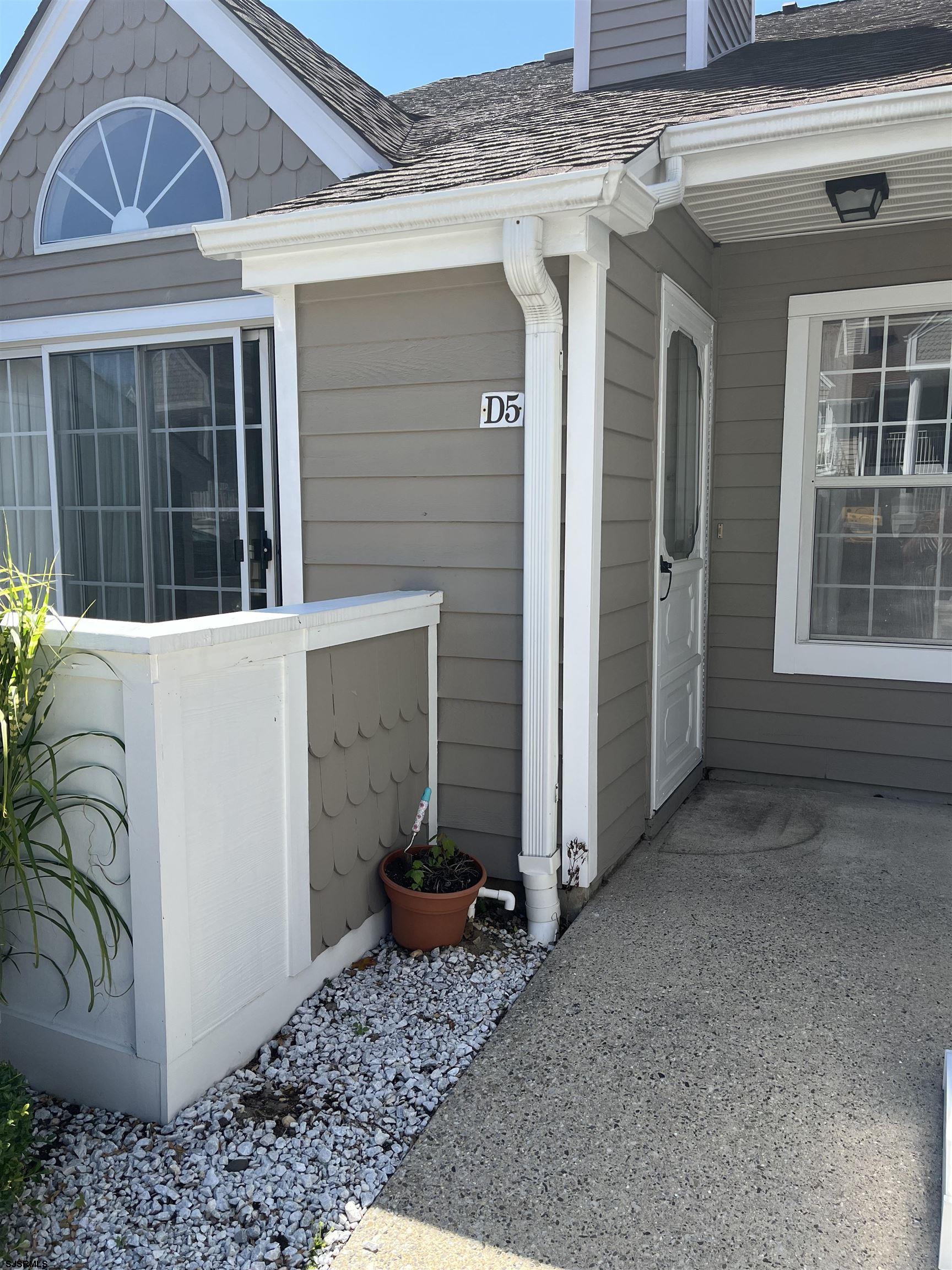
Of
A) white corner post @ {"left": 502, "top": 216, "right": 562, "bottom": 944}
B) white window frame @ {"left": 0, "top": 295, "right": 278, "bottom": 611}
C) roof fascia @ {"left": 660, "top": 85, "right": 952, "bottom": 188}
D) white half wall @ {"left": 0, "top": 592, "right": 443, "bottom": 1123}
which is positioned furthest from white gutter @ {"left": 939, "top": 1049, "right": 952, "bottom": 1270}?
white window frame @ {"left": 0, "top": 295, "right": 278, "bottom": 611}

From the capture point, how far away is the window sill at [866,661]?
3.88 meters

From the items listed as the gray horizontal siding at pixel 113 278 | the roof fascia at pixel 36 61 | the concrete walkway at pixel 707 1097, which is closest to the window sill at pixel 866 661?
the concrete walkway at pixel 707 1097

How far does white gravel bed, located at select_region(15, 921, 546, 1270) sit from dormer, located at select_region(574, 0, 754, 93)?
4165mm

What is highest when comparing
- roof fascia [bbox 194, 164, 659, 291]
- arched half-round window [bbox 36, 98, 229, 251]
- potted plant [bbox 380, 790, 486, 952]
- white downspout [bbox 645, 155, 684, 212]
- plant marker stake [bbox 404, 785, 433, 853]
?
arched half-round window [bbox 36, 98, 229, 251]

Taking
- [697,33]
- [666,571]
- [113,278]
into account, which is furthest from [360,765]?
[697,33]

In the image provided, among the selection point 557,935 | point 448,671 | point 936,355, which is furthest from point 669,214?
point 557,935

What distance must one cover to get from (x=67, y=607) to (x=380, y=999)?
10.0 ft

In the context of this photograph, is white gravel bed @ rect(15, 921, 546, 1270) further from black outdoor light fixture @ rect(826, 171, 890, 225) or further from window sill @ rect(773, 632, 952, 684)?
black outdoor light fixture @ rect(826, 171, 890, 225)

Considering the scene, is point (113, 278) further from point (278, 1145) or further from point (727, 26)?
point (278, 1145)

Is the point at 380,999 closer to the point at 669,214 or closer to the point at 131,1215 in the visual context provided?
the point at 131,1215

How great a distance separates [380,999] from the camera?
2.48m

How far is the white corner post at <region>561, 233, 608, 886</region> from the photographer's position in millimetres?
2711

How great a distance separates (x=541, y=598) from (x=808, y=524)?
1801mm

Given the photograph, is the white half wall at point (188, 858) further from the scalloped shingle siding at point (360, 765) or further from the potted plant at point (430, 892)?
the potted plant at point (430, 892)
